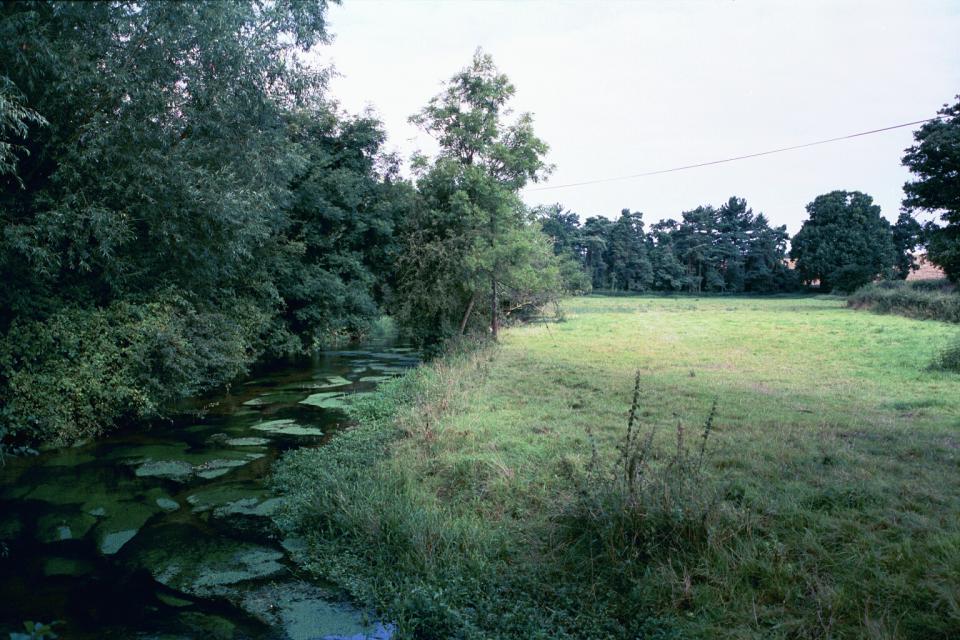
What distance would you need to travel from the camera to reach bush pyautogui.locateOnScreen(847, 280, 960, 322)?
24.7 m

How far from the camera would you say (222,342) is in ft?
40.1

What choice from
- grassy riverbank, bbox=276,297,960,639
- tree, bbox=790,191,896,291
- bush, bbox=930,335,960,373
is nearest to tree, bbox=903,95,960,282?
bush, bbox=930,335,960,373

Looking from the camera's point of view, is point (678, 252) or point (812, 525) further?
point (678, 252)

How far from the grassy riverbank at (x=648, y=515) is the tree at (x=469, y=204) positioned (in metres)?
8.77

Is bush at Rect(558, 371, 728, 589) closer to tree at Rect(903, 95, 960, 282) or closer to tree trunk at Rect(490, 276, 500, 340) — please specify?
tree trunk at Rect(490, 276, 500, 340)

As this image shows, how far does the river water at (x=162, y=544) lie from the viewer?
4344 millimetres

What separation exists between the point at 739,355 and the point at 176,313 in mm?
15020

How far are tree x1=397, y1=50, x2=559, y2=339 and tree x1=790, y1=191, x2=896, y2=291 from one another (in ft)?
158

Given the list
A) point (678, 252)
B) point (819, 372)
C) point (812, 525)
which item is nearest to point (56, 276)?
point (812, 525)

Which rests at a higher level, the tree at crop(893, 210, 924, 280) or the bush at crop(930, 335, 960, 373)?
the tree at crop(893, 210, 924, 280)

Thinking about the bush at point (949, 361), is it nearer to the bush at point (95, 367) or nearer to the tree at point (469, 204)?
the tree at point (469, 204)

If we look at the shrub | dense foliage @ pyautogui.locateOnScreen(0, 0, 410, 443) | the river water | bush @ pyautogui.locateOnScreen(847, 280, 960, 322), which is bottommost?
the river water

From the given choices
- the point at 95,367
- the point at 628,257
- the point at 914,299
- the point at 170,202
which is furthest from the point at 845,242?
the point at 95,367

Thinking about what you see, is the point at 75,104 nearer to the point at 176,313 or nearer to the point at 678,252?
the point at 176,313
